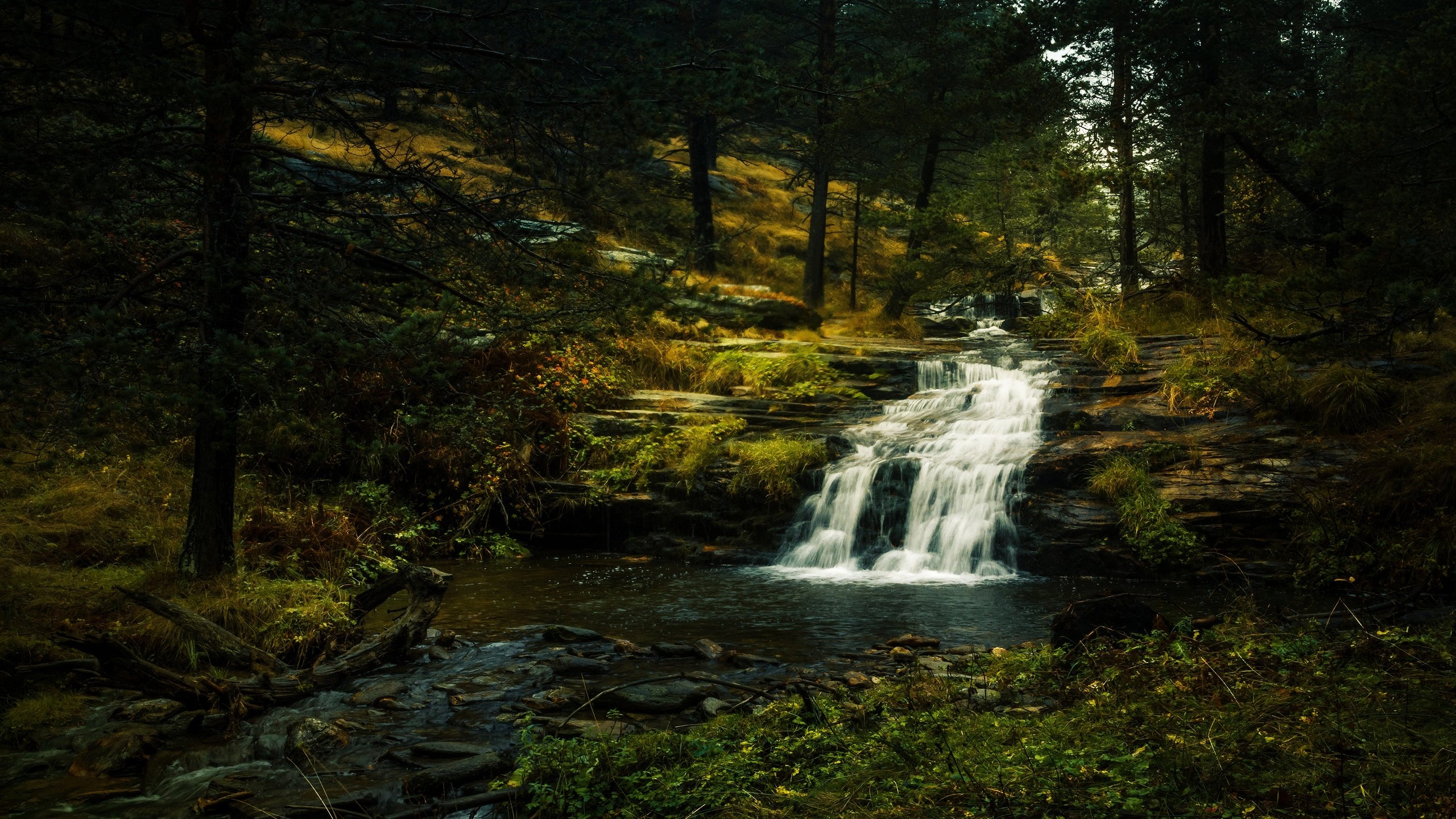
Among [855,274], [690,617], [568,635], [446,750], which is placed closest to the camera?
[446,750]

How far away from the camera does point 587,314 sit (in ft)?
19.5

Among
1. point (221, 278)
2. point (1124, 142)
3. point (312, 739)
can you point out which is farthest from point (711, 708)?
point (1124, 142)

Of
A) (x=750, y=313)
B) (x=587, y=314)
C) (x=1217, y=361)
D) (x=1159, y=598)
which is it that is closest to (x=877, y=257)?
(x=750, y=313)

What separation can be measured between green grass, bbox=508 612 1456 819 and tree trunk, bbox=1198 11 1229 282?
1187cm

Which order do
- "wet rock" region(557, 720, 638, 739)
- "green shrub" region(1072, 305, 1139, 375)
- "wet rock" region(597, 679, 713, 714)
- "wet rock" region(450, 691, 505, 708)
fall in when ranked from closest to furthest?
"wet rock" region(557, 720, 638, 739) < "wet rock" region(597, 679, 713, 714) < "wet rock" region(450, 691, 505, 708) < "green shrub" region(1072, 305, 1139, 375)

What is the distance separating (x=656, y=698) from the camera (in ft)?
17.9

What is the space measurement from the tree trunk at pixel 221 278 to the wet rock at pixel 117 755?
1658 millimetres

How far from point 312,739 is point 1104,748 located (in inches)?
164

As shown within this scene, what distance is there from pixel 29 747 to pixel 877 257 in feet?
84.7

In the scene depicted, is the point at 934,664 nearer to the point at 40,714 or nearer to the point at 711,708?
the point at 711,708

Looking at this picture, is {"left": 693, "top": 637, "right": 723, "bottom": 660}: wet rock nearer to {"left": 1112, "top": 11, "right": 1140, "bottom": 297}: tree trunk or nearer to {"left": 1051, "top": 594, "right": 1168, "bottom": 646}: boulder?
{"left": 1051, "top": 594, "right": 1168, "bottom": 646}: boulder

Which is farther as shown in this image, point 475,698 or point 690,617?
point 690,617

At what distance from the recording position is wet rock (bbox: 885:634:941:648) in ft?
22.5

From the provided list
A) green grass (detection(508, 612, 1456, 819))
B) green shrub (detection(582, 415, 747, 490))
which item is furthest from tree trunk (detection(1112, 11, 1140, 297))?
green grass (detection(508, 612, 1456, 819))
